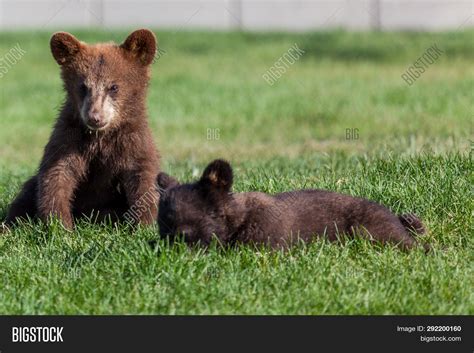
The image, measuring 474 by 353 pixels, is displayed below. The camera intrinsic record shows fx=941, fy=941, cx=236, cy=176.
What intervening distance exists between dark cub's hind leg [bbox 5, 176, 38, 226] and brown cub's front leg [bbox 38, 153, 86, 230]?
0.46 metres

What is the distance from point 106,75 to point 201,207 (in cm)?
183

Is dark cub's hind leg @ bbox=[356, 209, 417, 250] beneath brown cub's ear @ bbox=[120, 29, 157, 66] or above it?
beneath

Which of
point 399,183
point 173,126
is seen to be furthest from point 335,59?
point 399,183

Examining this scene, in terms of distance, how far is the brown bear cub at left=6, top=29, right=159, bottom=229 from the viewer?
7.12m

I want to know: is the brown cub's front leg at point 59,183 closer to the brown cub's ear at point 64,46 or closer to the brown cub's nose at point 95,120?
the brown cub's nose at point 95,120

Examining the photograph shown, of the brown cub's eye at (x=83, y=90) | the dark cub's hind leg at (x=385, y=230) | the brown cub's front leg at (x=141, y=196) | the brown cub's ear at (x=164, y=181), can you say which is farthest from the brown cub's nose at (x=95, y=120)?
the dark cub's hind leg at (x=385, y=230)

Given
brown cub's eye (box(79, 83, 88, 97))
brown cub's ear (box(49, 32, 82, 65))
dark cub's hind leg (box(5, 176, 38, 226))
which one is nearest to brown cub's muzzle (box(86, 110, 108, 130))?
brown cub's eye (box(79, 83, 88, 97))

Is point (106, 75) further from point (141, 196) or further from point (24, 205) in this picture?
point (24, 205)

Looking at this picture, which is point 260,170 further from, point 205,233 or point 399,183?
point 205,233

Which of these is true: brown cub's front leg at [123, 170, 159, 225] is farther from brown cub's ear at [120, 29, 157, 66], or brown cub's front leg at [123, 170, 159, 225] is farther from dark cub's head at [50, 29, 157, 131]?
brown cub's ear at [120, 29, 157, 66]

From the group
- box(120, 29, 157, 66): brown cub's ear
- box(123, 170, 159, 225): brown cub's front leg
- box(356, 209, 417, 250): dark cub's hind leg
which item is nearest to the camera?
box(356, 209, 417, 250): dark cub's hind leg

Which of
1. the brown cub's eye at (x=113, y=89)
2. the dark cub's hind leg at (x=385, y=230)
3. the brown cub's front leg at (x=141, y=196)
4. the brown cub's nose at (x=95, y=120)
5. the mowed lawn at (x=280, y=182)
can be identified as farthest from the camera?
the brown cub's eye at (x=113, y=89)

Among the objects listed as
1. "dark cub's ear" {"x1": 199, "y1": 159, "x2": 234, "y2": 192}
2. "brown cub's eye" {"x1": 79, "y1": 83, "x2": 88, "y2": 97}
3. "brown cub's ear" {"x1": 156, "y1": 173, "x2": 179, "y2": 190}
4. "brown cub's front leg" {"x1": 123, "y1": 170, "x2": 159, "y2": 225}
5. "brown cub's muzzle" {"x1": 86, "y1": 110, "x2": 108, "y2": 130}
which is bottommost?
"dark cub's ear" {"x1": 199, "y1": 159, "x2": 234, "y2": 192}

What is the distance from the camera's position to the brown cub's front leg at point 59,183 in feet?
23.3
